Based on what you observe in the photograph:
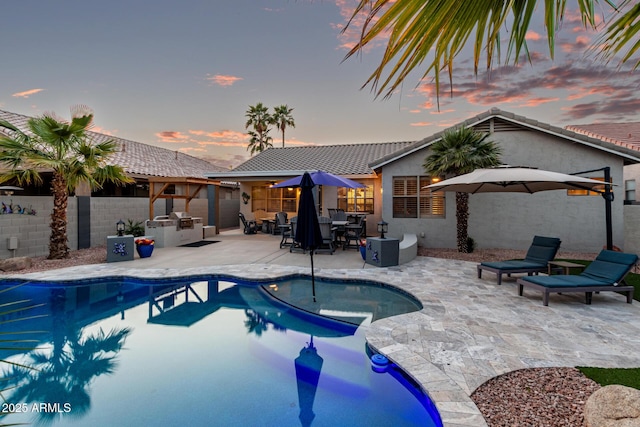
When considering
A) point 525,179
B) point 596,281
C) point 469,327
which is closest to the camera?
point 469,327

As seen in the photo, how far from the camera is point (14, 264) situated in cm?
846

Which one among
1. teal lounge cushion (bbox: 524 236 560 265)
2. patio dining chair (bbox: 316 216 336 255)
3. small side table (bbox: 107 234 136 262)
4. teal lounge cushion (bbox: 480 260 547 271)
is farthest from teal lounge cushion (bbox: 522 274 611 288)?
small side table (bbox: 107 234 136 262)

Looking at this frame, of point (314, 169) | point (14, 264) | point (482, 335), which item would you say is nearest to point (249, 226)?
point (314, 169)

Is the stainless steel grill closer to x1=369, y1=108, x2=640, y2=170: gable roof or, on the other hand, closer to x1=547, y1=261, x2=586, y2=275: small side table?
x1=369, y1=108, x2=640, y2=170: gable roof

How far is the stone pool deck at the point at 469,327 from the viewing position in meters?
3.68

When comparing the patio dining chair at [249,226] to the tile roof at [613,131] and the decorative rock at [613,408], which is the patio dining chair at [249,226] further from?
the tile roof at [613,131]

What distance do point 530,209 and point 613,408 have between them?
10.4 metres

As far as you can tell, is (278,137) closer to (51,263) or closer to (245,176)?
(245,176)

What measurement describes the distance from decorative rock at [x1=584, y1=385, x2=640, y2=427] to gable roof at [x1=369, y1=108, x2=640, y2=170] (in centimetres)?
1000

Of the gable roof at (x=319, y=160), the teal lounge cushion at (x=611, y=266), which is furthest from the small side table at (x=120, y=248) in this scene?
the teal lounge cushion at (x=611, y=266)

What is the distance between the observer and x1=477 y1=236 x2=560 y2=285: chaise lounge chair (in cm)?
732

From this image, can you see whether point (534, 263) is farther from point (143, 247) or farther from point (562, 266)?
point (143, 247)

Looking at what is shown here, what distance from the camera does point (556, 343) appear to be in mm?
4355

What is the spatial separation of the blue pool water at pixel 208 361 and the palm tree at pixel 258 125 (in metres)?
27.9
